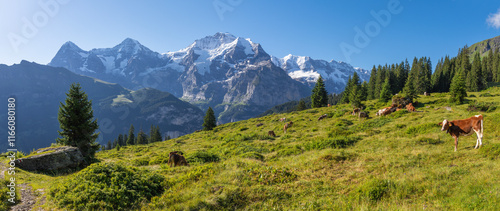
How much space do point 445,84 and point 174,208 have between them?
4947 inches

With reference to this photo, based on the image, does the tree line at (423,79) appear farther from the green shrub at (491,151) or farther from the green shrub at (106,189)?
the green shrub at (106,189)

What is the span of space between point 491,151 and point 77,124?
33337mm

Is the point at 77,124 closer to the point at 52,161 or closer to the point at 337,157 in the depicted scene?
the point at 52,161

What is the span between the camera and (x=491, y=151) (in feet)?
32.0

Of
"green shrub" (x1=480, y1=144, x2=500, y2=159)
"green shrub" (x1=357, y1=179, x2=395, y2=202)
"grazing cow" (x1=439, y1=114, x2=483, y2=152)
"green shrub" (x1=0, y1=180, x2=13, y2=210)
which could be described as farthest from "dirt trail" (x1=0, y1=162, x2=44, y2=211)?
"grazing cow" (x1=439, y1=114, x2=483, y2=152)

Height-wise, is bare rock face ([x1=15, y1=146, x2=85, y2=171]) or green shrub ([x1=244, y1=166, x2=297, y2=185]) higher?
bare rock face ([x1=15, y1=146, x2=85, y2=171])

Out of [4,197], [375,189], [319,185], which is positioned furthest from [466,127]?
[4,197]

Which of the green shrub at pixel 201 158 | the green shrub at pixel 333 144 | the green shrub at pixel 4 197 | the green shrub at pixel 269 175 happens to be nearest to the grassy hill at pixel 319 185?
the green shrub at pixel 269 175

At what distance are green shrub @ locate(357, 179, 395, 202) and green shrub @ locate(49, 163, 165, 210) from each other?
8522mm

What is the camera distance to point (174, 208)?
7328 mm

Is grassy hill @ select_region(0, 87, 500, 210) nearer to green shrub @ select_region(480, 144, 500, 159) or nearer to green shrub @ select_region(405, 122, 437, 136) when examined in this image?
green shrub @ select_region(480, 144, 500, 159)

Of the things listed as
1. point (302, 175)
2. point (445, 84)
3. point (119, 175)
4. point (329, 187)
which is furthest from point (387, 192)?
point (445, 84)

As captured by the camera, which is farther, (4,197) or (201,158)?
(201,158)

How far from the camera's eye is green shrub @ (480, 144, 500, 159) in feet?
31.0
